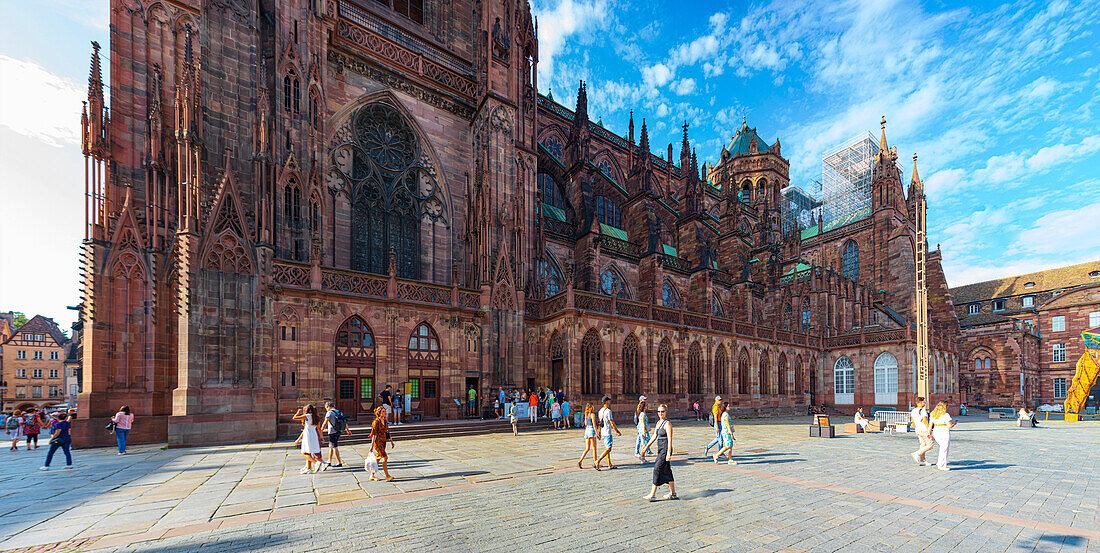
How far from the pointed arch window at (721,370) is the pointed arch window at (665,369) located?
191 inches

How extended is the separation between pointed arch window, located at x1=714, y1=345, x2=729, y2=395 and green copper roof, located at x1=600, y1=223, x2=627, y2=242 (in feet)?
35.4

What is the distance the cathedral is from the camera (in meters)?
16.7

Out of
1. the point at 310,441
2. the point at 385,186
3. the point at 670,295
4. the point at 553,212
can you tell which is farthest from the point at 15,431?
the point at 670,295

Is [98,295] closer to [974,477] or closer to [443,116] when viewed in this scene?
[443,116]

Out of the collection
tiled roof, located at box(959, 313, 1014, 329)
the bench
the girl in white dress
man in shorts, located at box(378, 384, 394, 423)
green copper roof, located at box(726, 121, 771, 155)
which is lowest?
the bench

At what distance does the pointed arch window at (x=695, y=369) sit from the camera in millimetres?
29906

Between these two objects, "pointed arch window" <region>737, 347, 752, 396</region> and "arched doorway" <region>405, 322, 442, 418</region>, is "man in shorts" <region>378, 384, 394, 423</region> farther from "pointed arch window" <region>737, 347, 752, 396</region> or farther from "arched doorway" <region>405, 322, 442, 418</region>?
"pointed arch window" <region>737, 347, 752, 396</region>

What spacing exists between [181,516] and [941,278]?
69.2 m

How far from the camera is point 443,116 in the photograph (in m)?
26.8

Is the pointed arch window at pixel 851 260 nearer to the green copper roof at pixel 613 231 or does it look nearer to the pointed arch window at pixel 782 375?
the pointed arch window at pixel 782 375

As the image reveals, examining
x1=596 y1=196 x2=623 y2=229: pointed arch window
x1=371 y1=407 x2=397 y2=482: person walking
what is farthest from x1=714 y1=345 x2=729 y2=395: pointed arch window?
x1=371 y1=407 x2=397 y2=482: person walking

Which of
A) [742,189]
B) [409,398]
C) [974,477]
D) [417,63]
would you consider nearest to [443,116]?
[417,63]

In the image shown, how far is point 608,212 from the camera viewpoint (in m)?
38.9

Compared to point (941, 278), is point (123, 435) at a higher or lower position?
lower
